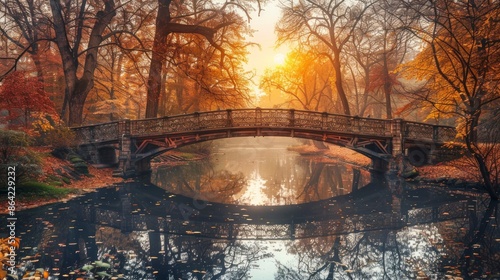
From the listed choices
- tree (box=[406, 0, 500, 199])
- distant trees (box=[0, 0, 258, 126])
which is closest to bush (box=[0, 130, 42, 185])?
distant trees (box=[0, 0, 258, 126])

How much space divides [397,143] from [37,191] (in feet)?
56.3

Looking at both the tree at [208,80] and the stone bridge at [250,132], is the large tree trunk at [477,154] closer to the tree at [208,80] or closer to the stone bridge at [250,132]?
the stone bridge at [250,132]

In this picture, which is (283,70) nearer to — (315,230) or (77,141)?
(77,141)

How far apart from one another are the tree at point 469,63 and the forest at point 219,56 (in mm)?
80

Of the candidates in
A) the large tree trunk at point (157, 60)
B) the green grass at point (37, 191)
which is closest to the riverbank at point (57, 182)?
the green grass at point (37, 191)

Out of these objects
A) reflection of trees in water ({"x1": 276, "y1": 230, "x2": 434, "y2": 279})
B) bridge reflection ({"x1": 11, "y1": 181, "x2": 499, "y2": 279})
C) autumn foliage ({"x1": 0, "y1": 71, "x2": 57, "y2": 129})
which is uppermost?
autumn foliage ({"x1": 0, "y1": 71, "x2": 57, "y2": 129})

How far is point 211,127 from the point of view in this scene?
66.7ft

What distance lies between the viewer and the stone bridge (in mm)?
20281

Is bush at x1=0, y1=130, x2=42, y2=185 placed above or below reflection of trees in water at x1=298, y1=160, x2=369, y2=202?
above

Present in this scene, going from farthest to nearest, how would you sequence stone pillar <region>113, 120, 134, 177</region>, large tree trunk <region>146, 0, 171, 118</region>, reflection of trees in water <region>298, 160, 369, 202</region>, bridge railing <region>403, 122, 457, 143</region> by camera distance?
1. large tree trunk <region>146, 0, 171, 118</region>
2. bridge railing <region>403, 122, 457, 143</region>
3. stone pillar <region>113, 120, 134, 177</region>
4. reflection of trees in water <region>298, 160, 369, 202</region>

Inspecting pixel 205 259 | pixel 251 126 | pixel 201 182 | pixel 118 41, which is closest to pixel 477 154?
pixel 205 259

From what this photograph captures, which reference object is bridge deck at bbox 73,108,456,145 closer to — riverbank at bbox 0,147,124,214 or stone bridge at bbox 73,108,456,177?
stone bridge at bbox 73,108,456,177

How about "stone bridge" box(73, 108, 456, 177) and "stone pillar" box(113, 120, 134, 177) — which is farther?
"stone bridge" box(73, 108, 456, 177)

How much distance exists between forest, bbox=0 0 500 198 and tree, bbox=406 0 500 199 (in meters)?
0.08
